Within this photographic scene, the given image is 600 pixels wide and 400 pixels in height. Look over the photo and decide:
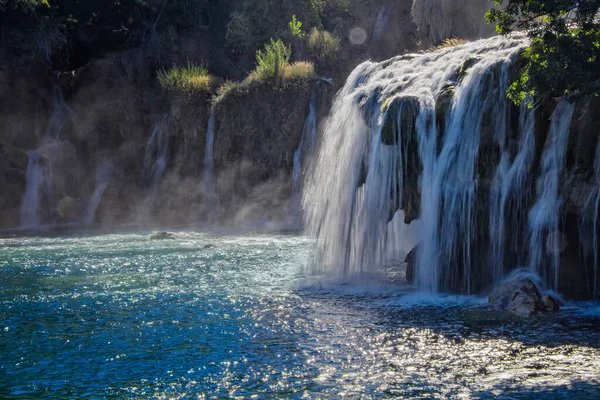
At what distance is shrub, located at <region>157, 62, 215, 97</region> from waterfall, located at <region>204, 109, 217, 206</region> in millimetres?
1390

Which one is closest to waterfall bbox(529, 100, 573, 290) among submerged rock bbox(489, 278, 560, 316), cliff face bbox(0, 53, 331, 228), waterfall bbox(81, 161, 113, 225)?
submerged rock bbox(489, 278, 560, 316)

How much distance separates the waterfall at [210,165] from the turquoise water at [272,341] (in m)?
12.8

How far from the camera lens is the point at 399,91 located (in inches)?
589

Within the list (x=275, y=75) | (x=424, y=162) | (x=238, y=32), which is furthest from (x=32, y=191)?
(x=424, y=162)

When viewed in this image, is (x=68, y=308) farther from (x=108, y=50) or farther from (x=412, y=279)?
(x=108, y=50)

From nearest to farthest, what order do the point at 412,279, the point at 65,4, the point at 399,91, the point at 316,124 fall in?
the point at 412,279 → the point at 399,91 → the point at 316,124 → the point at 65,4

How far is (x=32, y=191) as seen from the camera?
1144 inches

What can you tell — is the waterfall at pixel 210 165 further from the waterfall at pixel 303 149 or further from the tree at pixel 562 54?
the tree at pixel 562 54

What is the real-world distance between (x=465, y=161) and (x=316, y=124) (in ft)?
45.3

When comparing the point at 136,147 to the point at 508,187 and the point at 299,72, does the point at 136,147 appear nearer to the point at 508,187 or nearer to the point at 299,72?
the point at 299,72

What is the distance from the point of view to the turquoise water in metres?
7.41

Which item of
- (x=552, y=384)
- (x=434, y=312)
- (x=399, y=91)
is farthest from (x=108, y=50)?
(x=552, y=384)

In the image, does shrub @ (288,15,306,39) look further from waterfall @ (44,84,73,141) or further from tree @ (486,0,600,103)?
tree @ (486,0,600,103)

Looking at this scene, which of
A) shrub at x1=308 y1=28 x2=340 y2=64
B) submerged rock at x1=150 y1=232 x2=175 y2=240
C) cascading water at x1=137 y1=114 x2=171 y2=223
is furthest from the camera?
shrub at x1=308 y1=28 x2=340 y2=64
